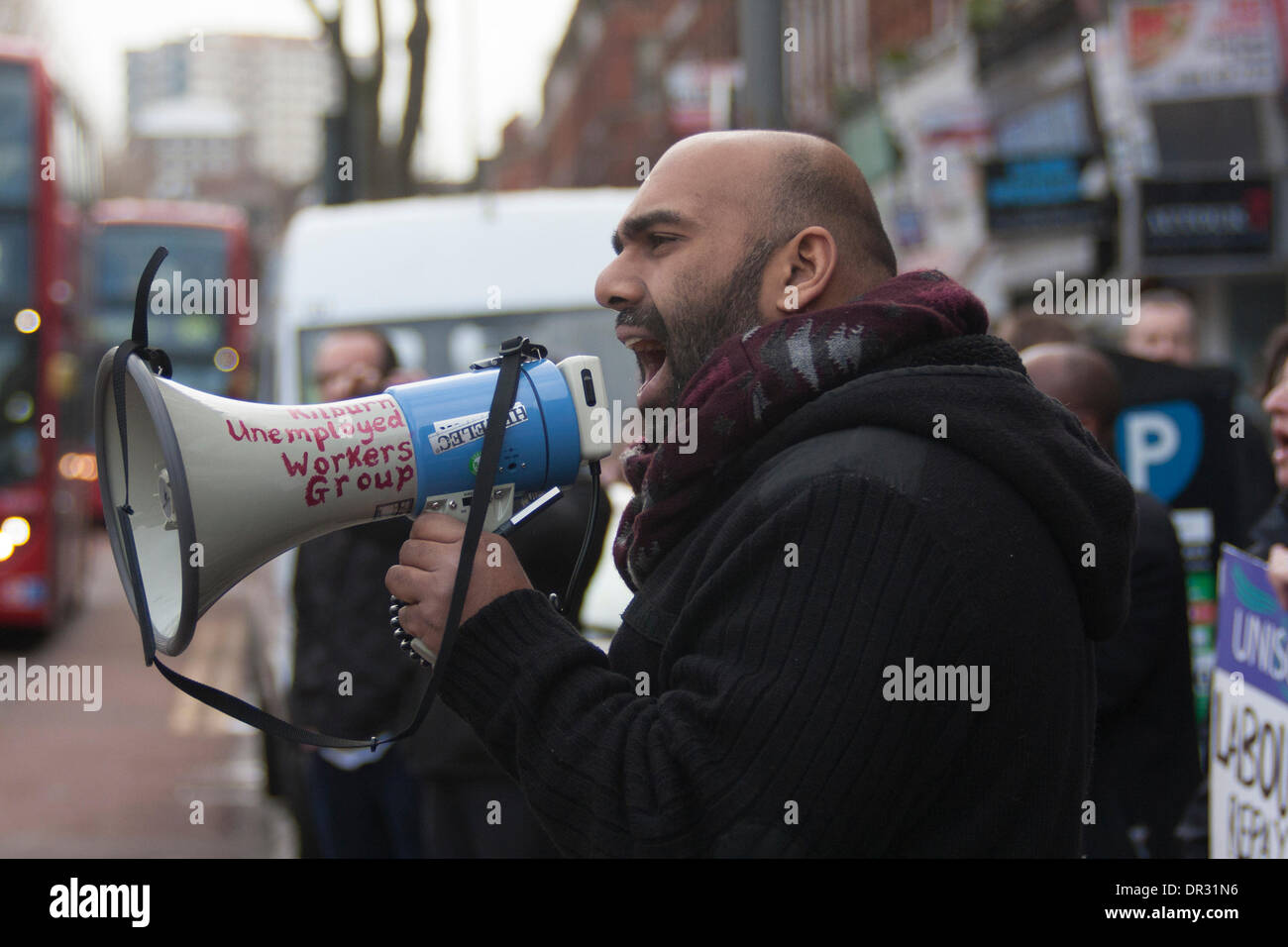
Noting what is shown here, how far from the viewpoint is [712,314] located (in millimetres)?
1784

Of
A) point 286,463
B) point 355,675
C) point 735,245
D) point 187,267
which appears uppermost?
point 187,267

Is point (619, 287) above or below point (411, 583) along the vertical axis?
above

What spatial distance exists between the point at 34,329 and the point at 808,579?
10.9m

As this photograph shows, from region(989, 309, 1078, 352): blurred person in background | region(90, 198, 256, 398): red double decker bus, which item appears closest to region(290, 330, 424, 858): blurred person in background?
region(989, 309, 1078, 352): blurred person in background

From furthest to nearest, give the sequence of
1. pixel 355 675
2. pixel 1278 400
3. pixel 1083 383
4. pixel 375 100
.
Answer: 1. pixel 375 100
2. pixel 355 675
3. pixel 1083 383
4. pixel 1278 400

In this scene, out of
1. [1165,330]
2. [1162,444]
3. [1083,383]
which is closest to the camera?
[1083,383]

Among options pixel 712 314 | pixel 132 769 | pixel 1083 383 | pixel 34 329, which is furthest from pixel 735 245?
pixel 34 329

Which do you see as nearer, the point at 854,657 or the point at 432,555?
the point at 854,657

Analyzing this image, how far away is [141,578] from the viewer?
68.5 inches

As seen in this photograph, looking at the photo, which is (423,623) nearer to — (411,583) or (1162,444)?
(411,583)

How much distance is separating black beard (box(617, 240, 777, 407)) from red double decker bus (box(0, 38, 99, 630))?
10397 mm
